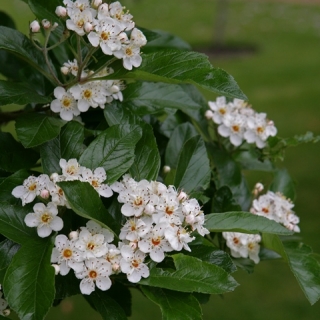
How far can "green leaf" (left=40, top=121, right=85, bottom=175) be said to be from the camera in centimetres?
131

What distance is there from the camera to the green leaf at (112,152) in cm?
127

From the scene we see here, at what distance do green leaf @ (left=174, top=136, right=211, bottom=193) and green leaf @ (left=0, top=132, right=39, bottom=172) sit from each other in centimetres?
36

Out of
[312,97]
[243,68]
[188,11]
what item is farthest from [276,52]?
[188,11]

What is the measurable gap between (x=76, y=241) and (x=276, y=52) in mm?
9121

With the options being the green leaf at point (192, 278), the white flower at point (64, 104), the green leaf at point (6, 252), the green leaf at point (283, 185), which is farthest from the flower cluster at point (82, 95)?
the green leaf at point (283, 185)

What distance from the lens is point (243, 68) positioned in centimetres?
884

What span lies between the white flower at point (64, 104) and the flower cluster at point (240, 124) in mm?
519

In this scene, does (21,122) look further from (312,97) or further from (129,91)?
(312,97)

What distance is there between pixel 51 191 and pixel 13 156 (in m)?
0.28

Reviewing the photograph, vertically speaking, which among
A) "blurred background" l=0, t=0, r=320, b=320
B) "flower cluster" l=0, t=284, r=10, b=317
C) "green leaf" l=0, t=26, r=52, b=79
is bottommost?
"blurred background" l=0, t=0, r=320, b=320

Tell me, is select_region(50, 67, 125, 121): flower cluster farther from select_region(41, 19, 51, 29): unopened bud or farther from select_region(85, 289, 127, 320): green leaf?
select_region(85, 289, 127, 320): green leaf

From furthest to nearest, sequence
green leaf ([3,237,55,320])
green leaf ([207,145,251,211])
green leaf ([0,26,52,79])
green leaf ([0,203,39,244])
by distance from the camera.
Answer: green leaf ([207,145,251,211]) < green leaf ([0,26,52,79]) < green leaf ([0,203,39,244]) < green leaf ([3,237,55,320])

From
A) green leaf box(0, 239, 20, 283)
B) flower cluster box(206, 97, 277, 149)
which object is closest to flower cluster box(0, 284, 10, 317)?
green leaf box(0, 239, 20, 283)

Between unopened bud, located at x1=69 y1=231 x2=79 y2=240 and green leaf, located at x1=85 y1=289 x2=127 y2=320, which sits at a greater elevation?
unopened bud, located at x1=69 y1=231 x2=79 y2=240
